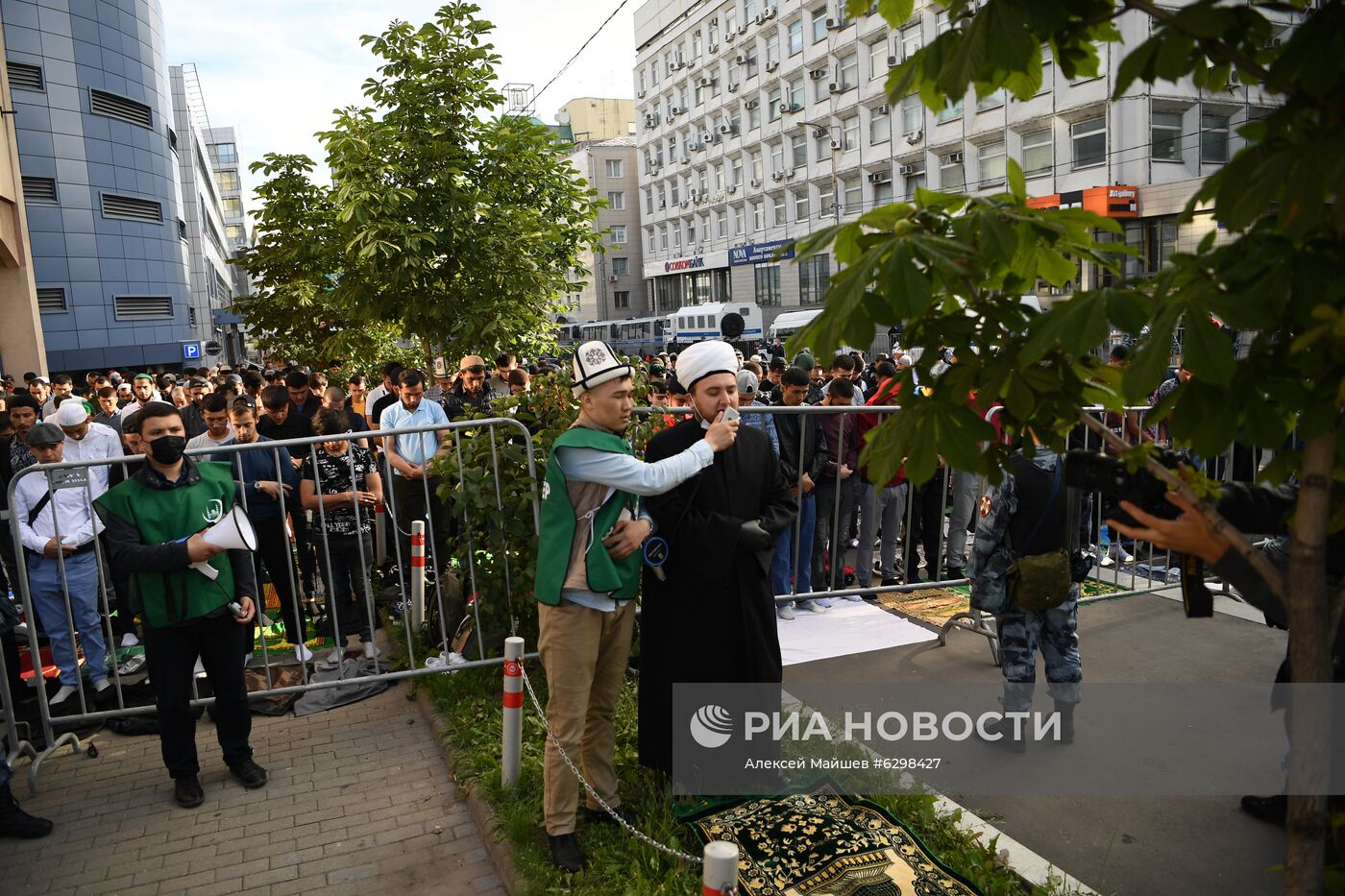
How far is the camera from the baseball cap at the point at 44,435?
6488 millimetres

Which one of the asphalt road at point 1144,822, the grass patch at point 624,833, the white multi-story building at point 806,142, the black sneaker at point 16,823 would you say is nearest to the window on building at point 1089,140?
the white multi-story building at point 806,142

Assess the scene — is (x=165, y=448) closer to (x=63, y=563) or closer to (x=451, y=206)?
(x=63, y=563)

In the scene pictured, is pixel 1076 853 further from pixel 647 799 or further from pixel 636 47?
pixel 636 47

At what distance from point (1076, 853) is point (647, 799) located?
191 cm

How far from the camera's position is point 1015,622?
16.2 ft

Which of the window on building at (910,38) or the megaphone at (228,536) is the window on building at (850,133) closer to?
the window on building at (910,38)

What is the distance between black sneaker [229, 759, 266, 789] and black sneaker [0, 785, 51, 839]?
868mm

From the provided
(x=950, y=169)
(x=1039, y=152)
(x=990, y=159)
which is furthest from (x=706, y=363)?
(x=950, y=169)

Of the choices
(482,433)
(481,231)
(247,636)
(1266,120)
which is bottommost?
(247,636)

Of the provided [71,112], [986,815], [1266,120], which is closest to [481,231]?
[986,815]

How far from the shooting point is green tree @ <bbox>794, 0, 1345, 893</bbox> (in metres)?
1.47

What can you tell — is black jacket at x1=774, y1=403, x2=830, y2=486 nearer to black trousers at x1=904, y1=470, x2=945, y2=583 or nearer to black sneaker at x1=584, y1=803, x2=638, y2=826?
black trousers at x1=904, y1=470, x2=945, y2=583

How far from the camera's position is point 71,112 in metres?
34.5

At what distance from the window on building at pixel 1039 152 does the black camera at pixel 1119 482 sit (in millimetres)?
35916
